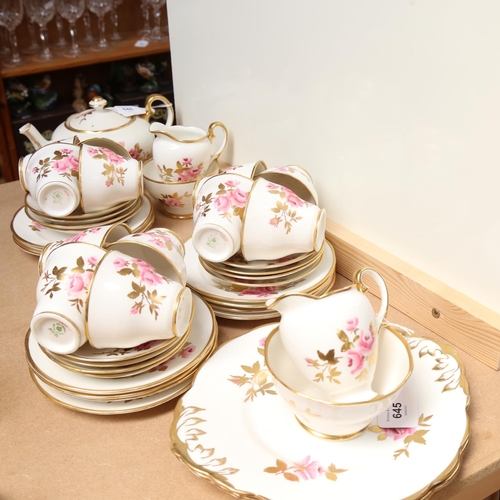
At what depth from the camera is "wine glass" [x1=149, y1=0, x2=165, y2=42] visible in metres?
2.87

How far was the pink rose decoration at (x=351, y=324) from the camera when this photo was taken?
68 centimetres

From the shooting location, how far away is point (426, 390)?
0.77m

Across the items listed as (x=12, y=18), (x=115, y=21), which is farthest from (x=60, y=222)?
(x=115, y=21)

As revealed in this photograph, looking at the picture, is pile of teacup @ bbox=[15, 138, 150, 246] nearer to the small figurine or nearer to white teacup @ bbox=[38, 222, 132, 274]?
white teacup @ bbox=[38, 222, 132, 274]

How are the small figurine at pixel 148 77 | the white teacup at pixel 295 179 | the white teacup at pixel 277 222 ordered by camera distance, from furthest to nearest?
the small figurine at pixel 148 77 → the white teacup at pixel 295 179 → the white teacup at pixel 277 222

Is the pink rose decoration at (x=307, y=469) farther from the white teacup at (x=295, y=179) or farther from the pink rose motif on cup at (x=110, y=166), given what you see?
the pink rose motif on cup at (x=110, y=166)

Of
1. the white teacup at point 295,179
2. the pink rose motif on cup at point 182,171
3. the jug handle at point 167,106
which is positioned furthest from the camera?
the jug handle at point 167,106

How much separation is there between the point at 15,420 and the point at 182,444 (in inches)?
9.3

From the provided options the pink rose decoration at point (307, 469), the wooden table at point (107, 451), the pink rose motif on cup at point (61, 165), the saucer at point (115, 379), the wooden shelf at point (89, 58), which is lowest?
the wooden shelf at point (89, 58)

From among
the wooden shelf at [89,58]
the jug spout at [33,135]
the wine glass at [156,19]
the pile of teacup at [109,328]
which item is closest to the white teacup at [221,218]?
the pile of teacup at [109,328]

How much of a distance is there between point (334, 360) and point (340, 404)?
0.05 meters

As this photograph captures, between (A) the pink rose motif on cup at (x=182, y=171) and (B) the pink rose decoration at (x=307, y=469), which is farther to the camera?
(A) the pink rose motif on cup at (x=182, y=171)

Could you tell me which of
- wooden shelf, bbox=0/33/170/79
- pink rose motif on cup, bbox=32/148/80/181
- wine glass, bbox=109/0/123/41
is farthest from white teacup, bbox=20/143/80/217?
wine glass, bbox=109/0/123/41

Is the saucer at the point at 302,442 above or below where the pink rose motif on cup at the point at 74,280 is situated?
below
